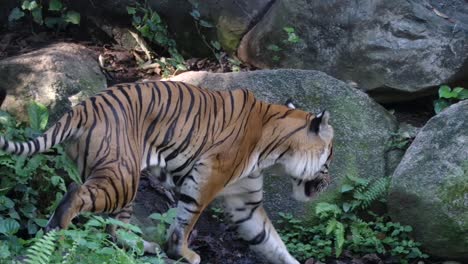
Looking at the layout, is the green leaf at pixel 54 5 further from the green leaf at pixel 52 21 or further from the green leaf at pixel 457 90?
the green leaf at pixel 457 90

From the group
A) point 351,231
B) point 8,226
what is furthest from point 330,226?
point 8,226

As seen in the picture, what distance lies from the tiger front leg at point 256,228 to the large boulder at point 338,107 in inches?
44.5

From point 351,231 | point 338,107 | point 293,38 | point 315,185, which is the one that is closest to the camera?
point 315,185

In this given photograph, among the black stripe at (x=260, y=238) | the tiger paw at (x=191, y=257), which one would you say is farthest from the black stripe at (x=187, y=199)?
the black stripe at (x=260, y=238)

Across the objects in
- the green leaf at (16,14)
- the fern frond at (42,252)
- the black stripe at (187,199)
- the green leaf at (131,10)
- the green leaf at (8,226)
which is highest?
the fern frond at (42,252)

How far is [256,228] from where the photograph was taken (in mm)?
6859

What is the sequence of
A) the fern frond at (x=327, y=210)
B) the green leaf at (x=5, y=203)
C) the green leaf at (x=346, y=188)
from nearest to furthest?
the green leaf at (x=5, y=203) < the fern frond at (x=327, y=210) < the green leaf at (x=346, y=188)

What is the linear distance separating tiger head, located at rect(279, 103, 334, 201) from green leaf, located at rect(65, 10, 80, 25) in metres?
3.44

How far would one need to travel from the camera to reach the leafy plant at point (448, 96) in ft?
28.4

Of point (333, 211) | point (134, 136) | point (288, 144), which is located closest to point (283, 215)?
point (333, 211)

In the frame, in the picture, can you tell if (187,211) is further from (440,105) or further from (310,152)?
(440,105)

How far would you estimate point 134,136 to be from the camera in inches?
231

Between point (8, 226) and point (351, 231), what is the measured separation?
131 inches

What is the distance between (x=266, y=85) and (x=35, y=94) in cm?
220
